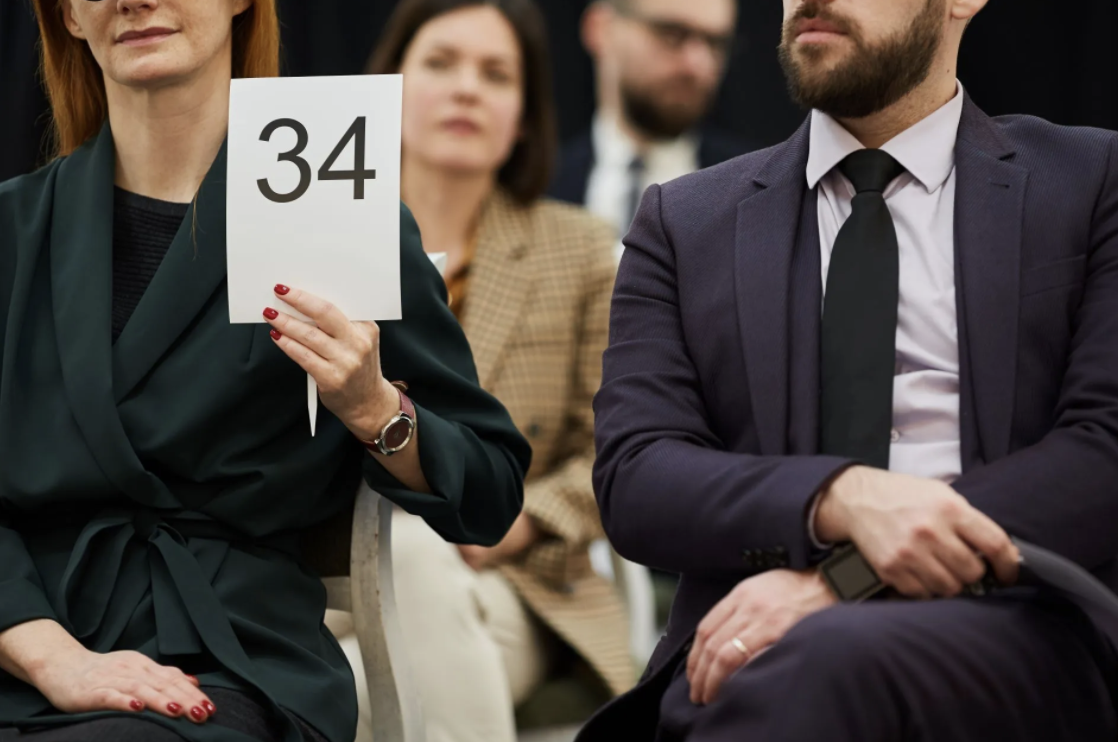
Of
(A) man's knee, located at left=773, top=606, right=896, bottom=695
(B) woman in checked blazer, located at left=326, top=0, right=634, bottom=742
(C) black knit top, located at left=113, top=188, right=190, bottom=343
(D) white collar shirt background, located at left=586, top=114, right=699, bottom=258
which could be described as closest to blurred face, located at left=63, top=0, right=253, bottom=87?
(C) black knit top, located at left=113, top=188, right=190, bottom=343

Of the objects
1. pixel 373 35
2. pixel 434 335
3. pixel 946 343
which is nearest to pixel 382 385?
pixel 434 335

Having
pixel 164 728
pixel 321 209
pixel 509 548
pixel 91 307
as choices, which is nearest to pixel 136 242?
pixel 91 307

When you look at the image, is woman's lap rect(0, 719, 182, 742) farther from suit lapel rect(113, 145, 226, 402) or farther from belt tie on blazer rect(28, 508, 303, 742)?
suit lapel rect(113, 145, 226, 402)

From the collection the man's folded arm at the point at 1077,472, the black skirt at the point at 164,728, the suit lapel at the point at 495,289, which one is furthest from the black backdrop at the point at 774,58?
the man's folded arm at the point at 1077,472

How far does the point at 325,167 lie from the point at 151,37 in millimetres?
453

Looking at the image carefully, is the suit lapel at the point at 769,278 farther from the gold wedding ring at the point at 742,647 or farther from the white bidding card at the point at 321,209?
the white bidding card at the point at 321,209

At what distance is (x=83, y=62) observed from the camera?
243cm

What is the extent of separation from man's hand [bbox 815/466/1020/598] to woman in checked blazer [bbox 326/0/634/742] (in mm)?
1208

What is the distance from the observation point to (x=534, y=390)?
351cm

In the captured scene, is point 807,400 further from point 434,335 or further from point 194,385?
point 194,385

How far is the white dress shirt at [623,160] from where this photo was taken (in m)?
6.38

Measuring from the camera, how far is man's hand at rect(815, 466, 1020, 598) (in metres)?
1.85

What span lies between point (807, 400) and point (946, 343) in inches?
8.3

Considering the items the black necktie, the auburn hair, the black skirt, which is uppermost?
the auburn hair
